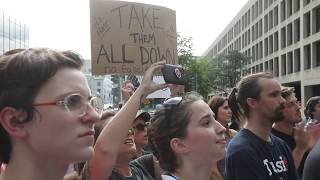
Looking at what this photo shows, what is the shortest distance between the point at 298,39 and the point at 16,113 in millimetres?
48159

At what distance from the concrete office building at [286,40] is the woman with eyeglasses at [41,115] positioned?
41.4m

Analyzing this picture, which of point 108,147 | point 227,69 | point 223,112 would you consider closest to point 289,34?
point 227,69

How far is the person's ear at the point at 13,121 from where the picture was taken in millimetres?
1713

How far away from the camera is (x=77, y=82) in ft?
5.90

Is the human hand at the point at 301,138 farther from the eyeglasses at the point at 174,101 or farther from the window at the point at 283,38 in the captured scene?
the window at the point at 283,38

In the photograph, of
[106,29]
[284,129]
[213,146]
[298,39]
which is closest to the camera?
[213,146]

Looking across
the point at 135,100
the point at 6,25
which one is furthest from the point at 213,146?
the point at 6,25

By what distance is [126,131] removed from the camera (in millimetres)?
2756

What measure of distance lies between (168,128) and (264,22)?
Result: 197 ft

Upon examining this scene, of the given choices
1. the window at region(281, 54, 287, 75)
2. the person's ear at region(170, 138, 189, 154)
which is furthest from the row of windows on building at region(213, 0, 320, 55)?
the person's ear at region(170, 138, 189, 154)

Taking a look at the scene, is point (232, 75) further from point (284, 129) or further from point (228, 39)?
point (284, 129)

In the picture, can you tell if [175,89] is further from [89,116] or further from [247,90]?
[89,116]

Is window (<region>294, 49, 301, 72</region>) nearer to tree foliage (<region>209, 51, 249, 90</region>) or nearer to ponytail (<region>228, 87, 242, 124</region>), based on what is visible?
tree foliage (<region>209, 51, 249, 90</region>)

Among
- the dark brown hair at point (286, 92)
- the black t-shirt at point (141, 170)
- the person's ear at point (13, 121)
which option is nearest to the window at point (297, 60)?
the dark brown hair at point (286, 92)
